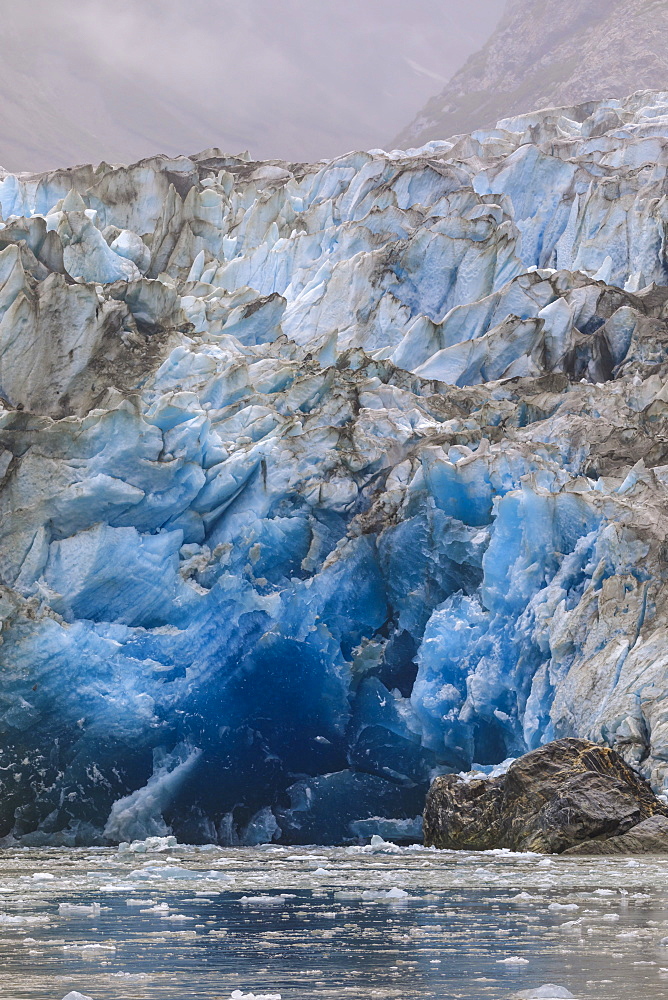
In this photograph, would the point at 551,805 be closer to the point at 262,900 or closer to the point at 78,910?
the point at 262,900

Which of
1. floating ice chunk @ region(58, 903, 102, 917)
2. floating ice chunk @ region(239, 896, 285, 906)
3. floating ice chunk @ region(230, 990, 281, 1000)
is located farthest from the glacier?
floating ice chunk @ region(230, 990, 281, 1000)

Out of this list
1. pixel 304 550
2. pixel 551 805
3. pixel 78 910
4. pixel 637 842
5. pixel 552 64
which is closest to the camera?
pixel 78 910

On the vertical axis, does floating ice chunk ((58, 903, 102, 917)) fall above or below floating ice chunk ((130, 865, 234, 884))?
below

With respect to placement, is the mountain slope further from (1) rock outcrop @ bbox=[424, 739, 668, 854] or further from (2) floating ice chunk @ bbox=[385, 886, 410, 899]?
(2) floating ice chunk @ bbox=[385, 886, 410, 899]

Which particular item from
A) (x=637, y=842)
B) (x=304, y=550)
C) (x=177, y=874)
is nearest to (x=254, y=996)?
(x=177, y=874)

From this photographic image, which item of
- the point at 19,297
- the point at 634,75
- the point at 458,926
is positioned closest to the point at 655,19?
the point at 634,75

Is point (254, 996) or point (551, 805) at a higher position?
point (551, 805)

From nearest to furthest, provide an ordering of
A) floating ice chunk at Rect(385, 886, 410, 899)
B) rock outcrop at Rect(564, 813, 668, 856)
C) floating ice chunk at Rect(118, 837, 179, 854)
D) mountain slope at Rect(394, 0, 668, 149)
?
floating ice chunk at Rect(385, 886, 410, 899) < rock outcrop at Rect(564, 813, 668, 856) < floating ice chunk at Rect(118, 837, 179, 854) < mountain slope at Rect(394, 0, 668, 149)
